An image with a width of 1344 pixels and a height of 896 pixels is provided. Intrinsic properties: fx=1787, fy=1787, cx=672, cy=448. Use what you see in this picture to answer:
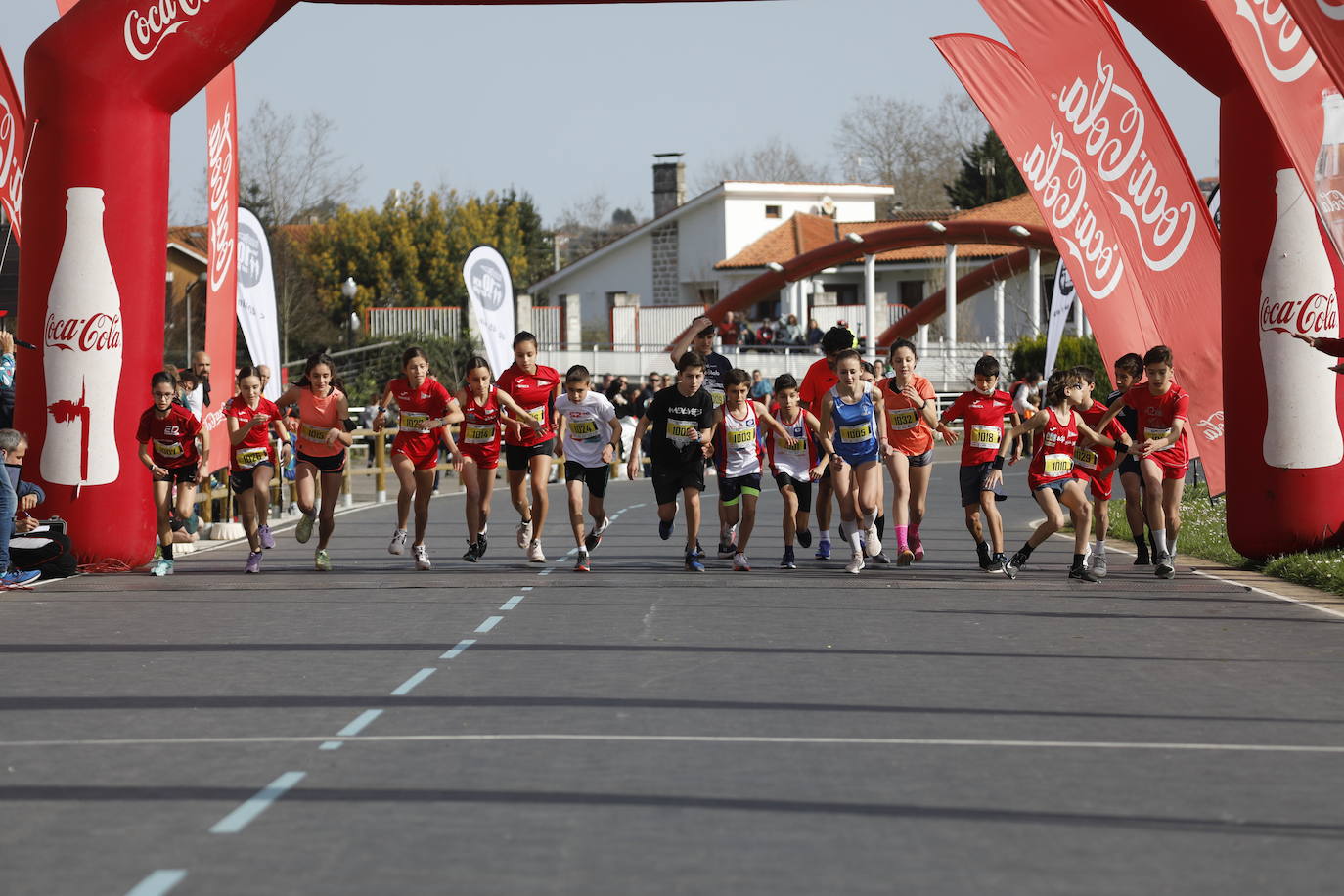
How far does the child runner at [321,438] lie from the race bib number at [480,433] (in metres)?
1.06

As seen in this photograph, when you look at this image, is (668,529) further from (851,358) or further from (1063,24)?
(1063,24)

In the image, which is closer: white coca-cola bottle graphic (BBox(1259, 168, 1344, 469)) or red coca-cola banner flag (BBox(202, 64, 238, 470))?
white coca-cola bottle graphic (BBox(1259, 168, 1344, 469))

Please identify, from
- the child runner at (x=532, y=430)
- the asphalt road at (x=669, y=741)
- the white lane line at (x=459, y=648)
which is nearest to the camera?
the asphalt road at (x=669, y=741)

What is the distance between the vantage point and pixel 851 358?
47.9 feet

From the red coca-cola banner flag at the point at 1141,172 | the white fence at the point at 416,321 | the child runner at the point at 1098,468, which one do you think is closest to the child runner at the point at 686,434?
the child runner at the point at 1098,468

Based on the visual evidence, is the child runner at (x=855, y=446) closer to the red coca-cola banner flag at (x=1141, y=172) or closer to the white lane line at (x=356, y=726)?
the red coca-cola banner flag at (x=1141, y=172)

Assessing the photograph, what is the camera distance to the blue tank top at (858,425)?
14.7m

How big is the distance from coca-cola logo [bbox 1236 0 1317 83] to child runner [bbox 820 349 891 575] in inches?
163

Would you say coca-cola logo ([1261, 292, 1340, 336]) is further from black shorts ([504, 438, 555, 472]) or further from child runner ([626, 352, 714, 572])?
black shorts ([504, 438, 555, 472])

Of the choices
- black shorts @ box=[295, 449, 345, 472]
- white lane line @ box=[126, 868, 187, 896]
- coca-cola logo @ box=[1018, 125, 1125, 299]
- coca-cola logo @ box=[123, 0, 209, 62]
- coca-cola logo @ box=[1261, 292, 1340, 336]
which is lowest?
white lane line @ box=[126, 868, 187, 896]

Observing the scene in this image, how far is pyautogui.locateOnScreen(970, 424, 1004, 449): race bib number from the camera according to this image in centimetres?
1448

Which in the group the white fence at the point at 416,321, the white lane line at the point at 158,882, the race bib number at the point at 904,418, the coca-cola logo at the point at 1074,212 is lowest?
the white lane line at the point at 158,882

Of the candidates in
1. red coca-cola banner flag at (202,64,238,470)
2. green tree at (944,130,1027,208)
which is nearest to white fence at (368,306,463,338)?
green tree at (944,130,1027,208)

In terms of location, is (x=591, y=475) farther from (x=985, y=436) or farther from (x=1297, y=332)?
(x=1297, y=332)
